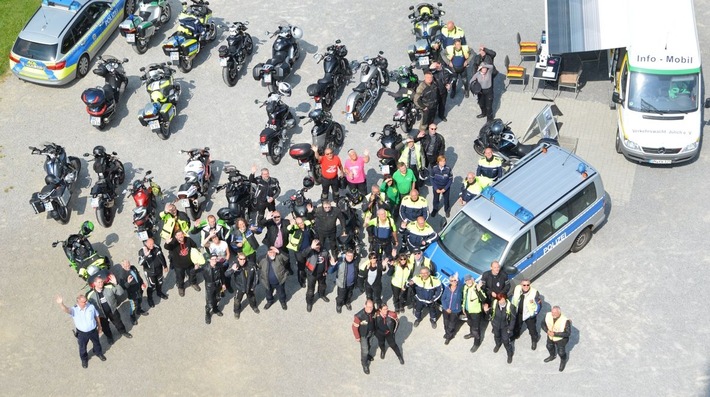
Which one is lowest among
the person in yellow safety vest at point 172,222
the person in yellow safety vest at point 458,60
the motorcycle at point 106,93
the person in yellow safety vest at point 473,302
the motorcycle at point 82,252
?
the person in yellow safety vest at point 473,302

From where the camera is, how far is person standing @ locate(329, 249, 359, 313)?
17.3 metres

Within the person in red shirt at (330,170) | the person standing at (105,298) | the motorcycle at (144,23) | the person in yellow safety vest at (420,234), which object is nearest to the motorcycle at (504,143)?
the person in yellow safety vest at (420,234)

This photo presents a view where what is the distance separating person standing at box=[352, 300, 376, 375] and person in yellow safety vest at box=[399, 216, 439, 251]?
2184mm

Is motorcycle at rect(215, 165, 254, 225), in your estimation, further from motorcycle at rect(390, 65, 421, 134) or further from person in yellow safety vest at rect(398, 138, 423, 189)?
motorcycle at rect(390, 65, 421, 134)

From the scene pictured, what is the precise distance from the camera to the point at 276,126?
21.4 m

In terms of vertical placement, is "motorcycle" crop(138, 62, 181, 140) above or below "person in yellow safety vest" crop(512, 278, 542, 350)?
above

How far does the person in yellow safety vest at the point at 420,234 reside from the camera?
18.0 m

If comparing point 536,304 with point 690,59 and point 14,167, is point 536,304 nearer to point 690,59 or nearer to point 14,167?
point 690,59

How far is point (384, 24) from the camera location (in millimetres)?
25734

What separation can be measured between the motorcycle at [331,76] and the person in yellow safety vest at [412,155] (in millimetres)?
3363

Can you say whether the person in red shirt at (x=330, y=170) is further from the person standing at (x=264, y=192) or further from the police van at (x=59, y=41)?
the police van at (x=59, y=41)

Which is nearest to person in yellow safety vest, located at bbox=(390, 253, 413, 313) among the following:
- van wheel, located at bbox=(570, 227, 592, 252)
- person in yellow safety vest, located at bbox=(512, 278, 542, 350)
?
person in yellow safety vest, located at bbox=(512, 278, 542, 350)

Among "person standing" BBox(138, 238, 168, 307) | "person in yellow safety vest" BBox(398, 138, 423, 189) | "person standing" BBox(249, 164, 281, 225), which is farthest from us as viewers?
"person in yellow safety vest" BBox(398, 138, 423, 189)

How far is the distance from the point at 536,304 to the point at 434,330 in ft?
7.36
